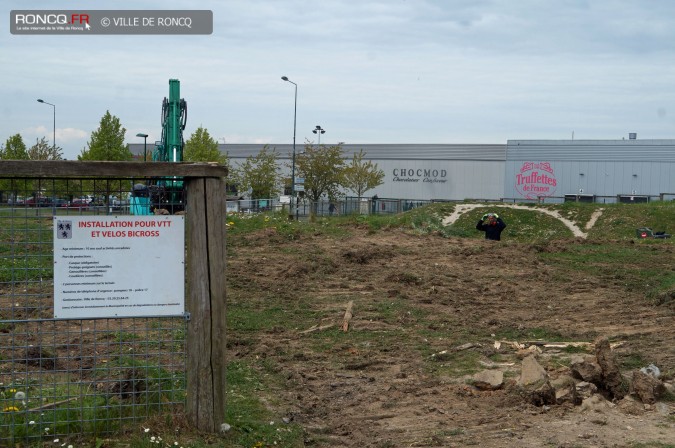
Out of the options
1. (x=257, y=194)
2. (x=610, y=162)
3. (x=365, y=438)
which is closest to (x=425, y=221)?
(x=365, y=438)

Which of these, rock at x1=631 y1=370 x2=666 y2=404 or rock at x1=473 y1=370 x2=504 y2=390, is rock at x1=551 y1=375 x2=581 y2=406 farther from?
rock at x1=473 y1=370 x2=504 y2=390

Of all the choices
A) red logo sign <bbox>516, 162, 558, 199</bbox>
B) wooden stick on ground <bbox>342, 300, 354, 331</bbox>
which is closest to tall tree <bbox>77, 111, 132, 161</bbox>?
red logo sign <bbox>516, 162, 558, 199</bbox>

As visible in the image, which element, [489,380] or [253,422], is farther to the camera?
[489,380]

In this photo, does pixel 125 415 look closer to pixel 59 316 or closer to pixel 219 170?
pixel 59 316

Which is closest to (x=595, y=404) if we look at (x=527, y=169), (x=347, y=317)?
(x=347, y=317)

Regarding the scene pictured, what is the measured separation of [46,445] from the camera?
228 inches

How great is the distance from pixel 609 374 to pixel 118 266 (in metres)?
4.69

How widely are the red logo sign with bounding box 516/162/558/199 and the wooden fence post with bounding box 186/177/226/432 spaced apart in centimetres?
6250

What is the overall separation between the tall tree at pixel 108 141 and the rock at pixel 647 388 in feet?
154

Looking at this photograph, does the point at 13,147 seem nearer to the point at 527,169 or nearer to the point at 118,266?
the point at 527,169

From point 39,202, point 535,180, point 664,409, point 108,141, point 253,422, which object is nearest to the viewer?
point 39,202

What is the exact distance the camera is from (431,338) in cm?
1116

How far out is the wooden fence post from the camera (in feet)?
19.7

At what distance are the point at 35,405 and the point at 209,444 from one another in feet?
4.52
